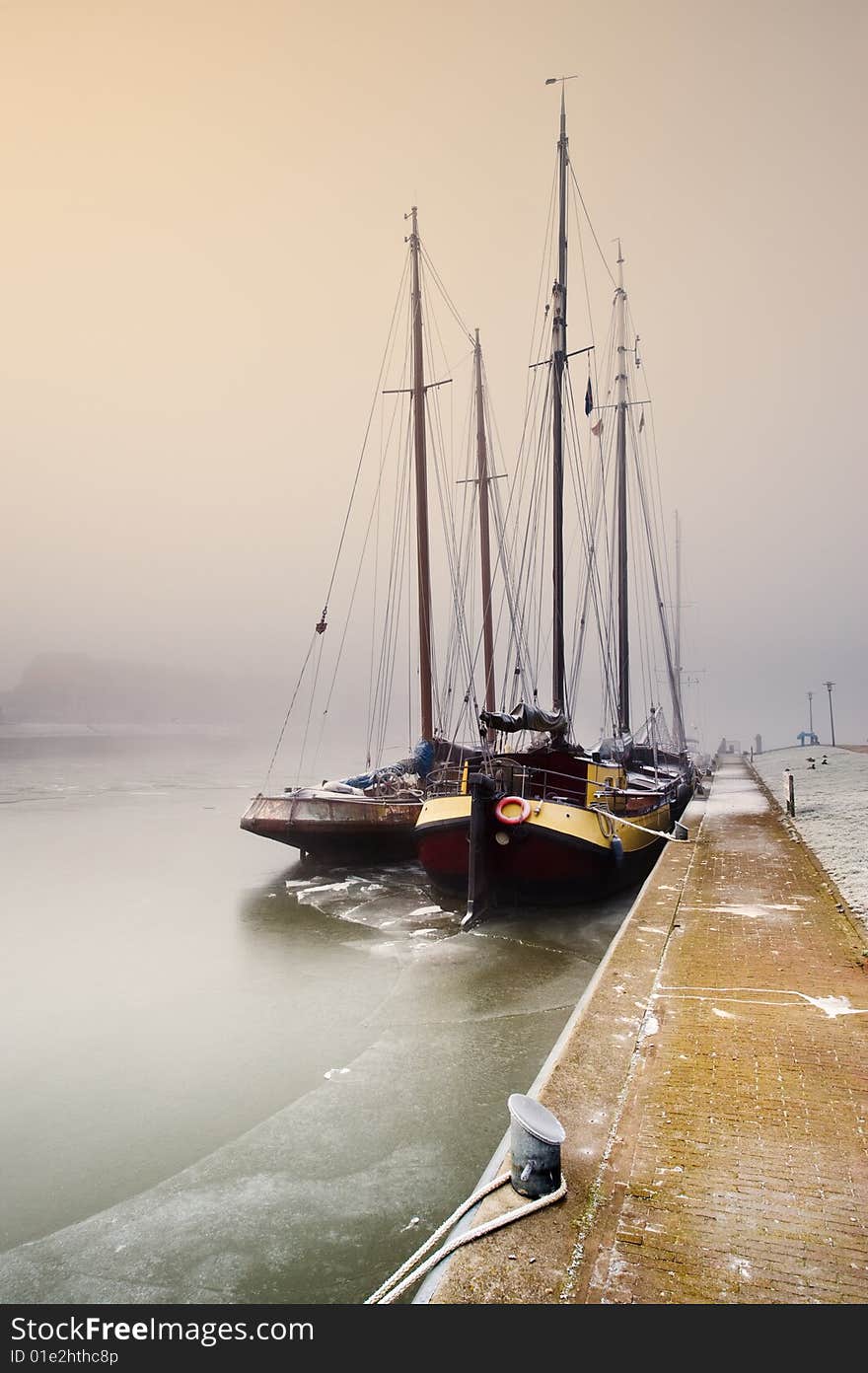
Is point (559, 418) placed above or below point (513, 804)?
above

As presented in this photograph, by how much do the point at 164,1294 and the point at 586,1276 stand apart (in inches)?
117

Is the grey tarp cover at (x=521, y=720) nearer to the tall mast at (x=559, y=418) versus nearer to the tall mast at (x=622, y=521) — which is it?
the tall mast at (x=559, y=418)

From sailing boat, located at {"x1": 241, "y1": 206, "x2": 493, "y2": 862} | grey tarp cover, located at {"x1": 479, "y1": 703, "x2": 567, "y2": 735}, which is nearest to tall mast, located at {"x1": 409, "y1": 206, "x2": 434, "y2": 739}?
sailing boat, located at {"x1": 241, "y1": 206, "x2": 493, "y2": 862}

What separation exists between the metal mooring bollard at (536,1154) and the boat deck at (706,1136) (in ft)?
0.32

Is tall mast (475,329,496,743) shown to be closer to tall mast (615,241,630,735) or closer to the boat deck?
tall mast (615,241,630,735)

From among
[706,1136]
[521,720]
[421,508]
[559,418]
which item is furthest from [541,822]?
[421,508]

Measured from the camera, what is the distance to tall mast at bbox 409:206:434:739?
25.0 metres

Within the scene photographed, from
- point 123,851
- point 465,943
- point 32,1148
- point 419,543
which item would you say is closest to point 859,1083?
point 32,1148

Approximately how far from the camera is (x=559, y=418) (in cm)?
2006

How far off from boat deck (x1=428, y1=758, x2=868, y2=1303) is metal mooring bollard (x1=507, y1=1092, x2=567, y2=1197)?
96 mm

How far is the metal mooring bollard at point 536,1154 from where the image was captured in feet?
10.7

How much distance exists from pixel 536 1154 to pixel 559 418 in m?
19.7

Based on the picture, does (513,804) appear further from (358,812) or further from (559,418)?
(559,418)
